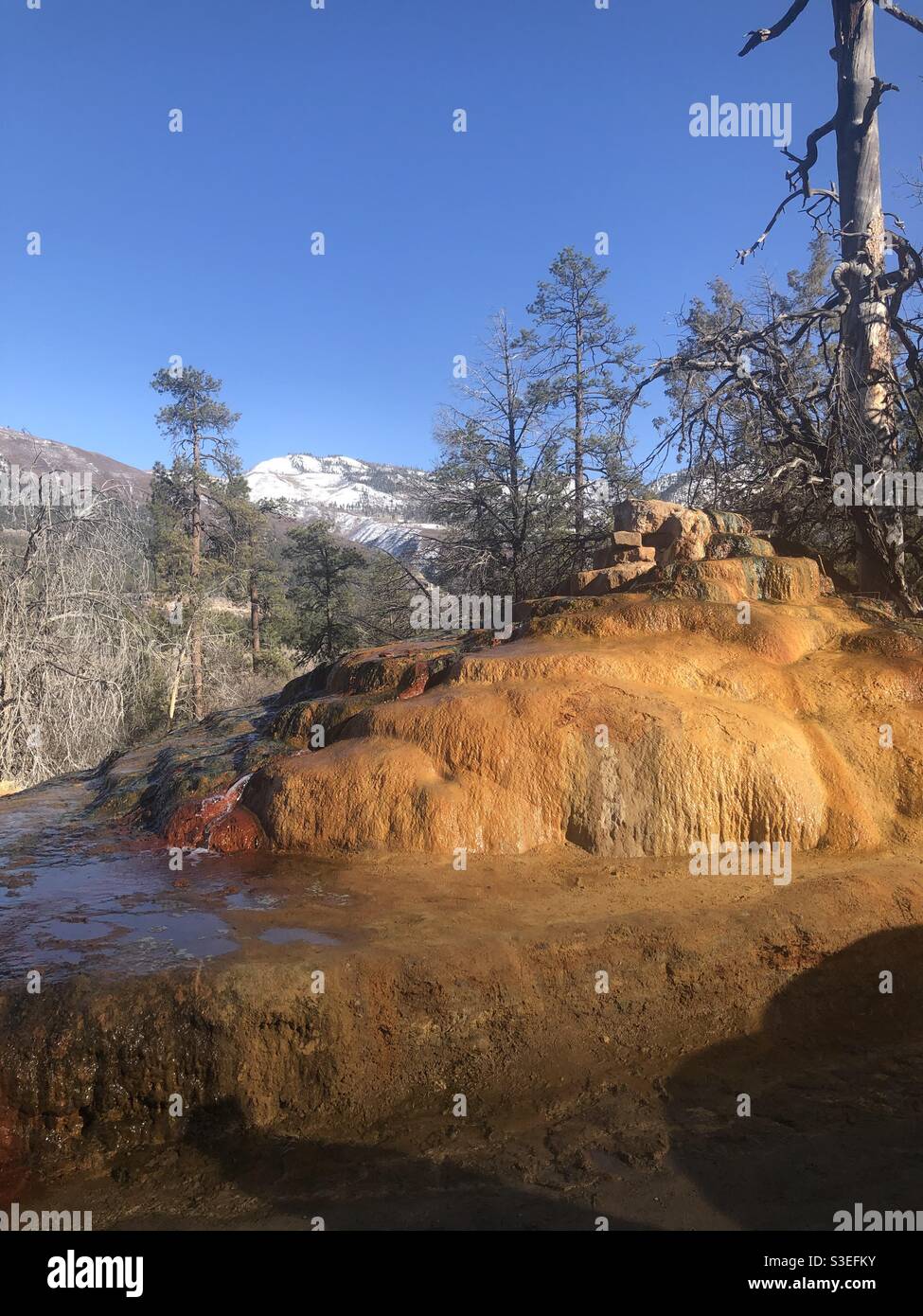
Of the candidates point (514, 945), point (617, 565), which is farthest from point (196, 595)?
point (514, 945)

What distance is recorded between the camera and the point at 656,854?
6387 millimetres

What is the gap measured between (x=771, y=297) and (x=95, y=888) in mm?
11559

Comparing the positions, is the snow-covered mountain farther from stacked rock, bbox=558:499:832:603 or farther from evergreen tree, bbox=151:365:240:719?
stacked rock, bbox=558:499:832:603

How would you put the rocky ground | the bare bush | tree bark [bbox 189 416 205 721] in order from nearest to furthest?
the rocky ground, the bare bush, tree bark [bbox 189 416 205 721]

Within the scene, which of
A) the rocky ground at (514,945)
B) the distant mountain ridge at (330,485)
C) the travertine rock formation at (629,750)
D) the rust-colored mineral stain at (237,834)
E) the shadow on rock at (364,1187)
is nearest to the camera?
the shadow on rock at (364,1187)

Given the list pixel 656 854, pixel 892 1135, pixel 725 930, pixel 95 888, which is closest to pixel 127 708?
pixel 95 888

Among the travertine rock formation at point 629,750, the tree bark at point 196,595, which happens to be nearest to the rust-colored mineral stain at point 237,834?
the travertine rock formation at point 629,750

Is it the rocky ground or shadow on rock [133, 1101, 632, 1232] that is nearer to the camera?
shadow on rock [133, 1101, 632, 1232]

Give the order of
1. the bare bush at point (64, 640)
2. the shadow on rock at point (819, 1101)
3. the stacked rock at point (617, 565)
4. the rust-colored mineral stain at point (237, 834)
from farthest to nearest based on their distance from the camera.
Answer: the bare bush at point (64, 640), the stacked rock at point (617, 565), the rust-colored mineral stain at point (237, 834), the shadow on rock at point (819, 1101)

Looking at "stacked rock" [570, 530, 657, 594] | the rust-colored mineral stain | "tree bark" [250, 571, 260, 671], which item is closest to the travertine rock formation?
the rust-colored mineral stain

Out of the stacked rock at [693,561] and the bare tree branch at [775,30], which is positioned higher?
the bare tree branch at [775,30]

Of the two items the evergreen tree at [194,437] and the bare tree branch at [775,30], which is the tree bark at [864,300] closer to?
the bare tree branch at [775,30]
